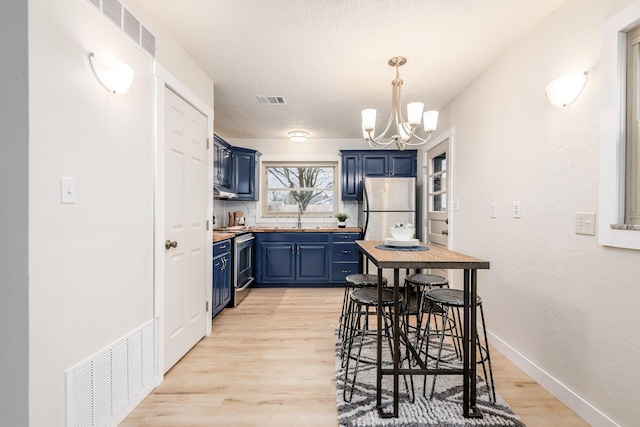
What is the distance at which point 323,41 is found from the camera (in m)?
2.25

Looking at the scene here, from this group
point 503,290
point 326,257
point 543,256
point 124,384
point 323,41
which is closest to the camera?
point 124,384

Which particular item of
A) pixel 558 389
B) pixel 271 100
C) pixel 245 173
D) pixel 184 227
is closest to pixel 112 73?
pixel 184 227

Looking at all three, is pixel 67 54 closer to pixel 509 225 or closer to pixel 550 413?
pixel 509 225

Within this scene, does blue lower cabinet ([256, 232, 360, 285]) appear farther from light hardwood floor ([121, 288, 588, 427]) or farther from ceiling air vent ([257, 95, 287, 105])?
ceiling air vent ([257, 95, 287, 105])

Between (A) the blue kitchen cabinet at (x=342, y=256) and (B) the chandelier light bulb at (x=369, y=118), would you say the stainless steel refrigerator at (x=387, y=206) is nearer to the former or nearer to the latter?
(A) the blue kitchen cabinet at (x=342, y=256)

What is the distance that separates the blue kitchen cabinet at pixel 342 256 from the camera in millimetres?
4676

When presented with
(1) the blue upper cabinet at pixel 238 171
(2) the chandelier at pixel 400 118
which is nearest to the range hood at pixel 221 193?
(1) the blue upper cabinet at pixel 238 171

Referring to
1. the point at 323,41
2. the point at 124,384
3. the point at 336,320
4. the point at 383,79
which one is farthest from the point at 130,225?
the point at 383,79

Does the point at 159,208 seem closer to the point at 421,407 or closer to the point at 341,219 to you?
the point at 421,407

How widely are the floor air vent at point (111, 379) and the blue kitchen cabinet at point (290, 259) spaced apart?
105 inches

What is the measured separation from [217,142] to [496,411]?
3.70 meters

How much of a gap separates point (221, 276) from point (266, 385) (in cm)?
153

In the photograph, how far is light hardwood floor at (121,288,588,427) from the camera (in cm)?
169

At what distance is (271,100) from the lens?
11.3ft
